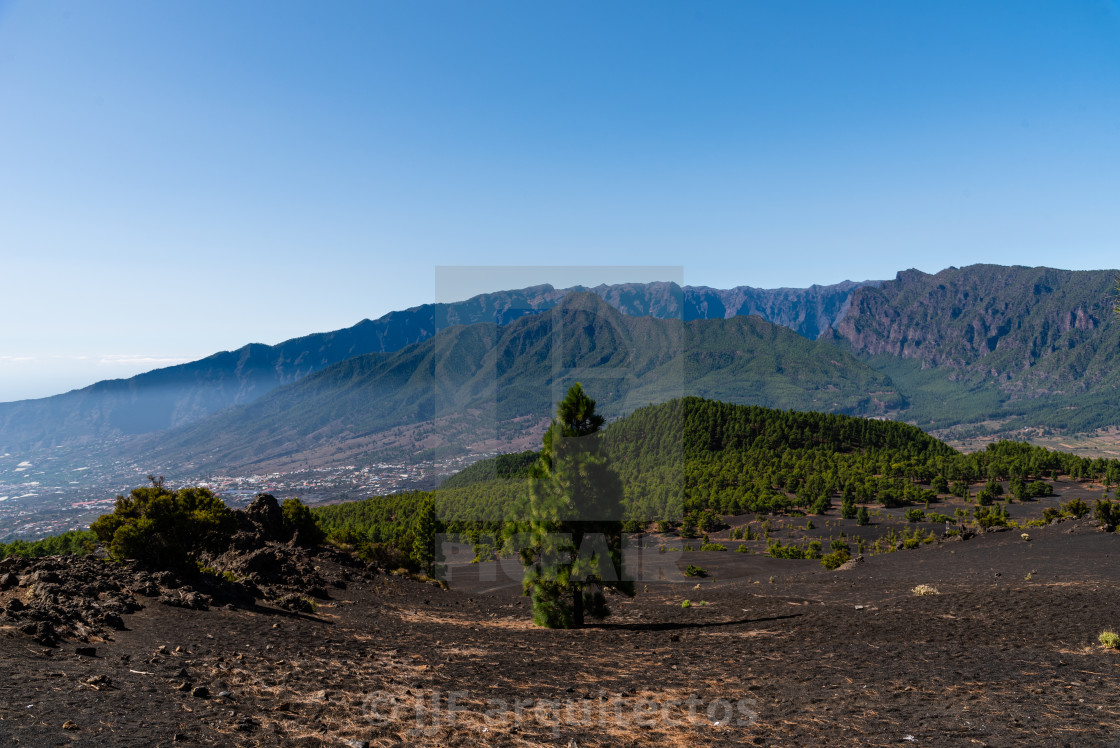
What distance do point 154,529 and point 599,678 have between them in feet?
62.5

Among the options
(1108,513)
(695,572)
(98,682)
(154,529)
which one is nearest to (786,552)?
(695,572)

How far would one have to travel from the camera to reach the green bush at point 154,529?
68.0ft

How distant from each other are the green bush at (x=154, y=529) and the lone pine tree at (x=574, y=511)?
14.0 metres

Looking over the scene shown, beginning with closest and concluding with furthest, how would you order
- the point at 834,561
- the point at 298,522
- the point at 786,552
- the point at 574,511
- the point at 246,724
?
the point at 246,724 → the point at 574,511 → the point at 298,522 → the point at 834,561 → the point at 786,552

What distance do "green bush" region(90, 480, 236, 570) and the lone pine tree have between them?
46.1ft

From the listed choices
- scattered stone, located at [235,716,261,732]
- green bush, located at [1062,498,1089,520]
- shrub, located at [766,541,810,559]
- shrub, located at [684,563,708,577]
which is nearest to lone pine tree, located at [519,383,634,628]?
scattered stone, located at [235,716,261,732]

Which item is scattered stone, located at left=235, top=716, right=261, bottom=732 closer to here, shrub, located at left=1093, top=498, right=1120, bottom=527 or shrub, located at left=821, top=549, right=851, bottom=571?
shrub, located at left=821, top=549, right=851, bottom=571

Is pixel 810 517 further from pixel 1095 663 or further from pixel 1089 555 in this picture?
pixel 1095 663

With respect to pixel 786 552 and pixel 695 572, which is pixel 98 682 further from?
pixel 786 552

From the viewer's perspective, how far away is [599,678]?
13023mm

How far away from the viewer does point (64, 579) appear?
50.4 feet

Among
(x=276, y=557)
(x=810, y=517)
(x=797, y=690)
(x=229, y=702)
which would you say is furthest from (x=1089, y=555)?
(x=810, y=517)

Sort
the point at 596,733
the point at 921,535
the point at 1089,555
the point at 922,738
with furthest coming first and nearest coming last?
the point at 921,535, the point at 1089,555, the point at 596,733, the point at 922,738

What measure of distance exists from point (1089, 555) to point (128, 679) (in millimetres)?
41332
